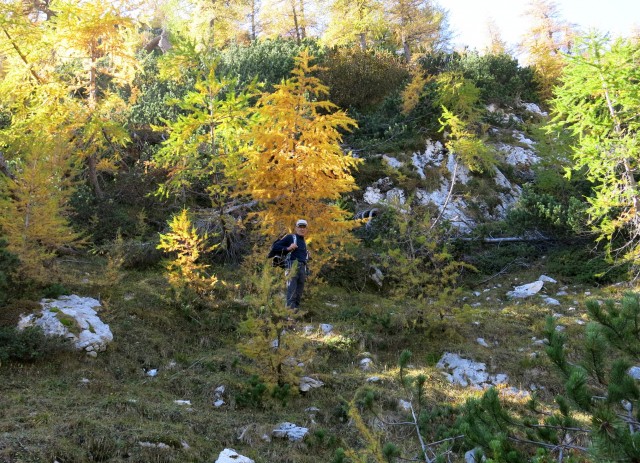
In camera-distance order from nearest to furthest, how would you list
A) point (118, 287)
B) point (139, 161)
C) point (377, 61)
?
point (118, 287), point (139, 161), point (377, 61)

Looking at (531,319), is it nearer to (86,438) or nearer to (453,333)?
(453,333)

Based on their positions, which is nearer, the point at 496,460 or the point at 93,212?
the point at 496,460

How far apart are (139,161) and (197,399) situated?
1088 cm

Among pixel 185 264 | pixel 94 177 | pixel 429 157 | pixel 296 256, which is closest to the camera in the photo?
pixel 296 256

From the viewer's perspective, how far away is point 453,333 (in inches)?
287

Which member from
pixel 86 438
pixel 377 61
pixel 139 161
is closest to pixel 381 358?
pixel 86 438

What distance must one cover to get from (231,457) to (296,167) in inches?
217

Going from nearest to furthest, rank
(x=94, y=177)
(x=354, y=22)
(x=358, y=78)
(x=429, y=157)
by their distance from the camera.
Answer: (x=94, y=177) → (x=429, y=157) → (x=358, y=78) → (x=354, y=22)

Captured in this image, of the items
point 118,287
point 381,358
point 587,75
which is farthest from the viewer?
point 587,75

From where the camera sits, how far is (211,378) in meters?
5.57

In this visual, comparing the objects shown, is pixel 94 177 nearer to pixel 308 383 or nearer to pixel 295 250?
pixel 295 250

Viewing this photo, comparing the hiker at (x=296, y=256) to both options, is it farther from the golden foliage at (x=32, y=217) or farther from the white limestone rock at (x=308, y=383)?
the golden foliage at (x=32, y=217)

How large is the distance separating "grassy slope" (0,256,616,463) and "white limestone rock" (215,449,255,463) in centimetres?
23

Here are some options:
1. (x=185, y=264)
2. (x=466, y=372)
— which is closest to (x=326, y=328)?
(x=466, y=372)
